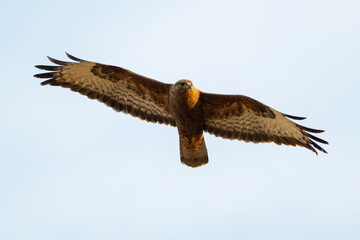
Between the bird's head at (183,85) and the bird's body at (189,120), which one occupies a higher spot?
the bird's head at (183,85)

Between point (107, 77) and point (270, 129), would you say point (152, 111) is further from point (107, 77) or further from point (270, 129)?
point (270, 129)

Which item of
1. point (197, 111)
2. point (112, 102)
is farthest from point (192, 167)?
point (112, 102)

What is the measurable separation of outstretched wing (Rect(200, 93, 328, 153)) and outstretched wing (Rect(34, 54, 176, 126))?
87 cm

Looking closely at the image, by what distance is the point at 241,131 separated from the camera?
10.9 m

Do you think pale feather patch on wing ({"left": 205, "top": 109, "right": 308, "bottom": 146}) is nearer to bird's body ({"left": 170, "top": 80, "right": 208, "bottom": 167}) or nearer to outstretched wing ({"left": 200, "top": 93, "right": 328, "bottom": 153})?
outstretched wing ({"left": 200, "top": 93, "right": 328, "bottom": 153})

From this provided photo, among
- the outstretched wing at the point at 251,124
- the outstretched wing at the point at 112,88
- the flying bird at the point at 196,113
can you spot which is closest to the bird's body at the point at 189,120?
the flying bird at the point at 196,113

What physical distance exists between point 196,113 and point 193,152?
840 mm

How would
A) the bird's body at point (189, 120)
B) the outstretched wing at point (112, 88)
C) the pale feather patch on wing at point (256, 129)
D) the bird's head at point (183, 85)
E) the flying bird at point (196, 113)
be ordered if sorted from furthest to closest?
the outstretched wing at point (112, 88) → the pale feather patch on wing at point (256, 129) → the flying bird at point (196, 113) → the bird's body at point (189, 120) → the bird's head at point (183, 85)

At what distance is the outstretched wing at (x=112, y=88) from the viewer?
427 inches

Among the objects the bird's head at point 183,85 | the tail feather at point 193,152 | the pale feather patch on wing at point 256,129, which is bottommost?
the tail feather at point 193,152

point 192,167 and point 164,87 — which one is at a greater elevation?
point 164,87

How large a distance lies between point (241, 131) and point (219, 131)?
1.42 feet

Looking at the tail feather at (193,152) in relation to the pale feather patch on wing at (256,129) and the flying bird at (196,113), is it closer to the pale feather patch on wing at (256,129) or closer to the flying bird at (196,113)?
the flying bird at (196,113)

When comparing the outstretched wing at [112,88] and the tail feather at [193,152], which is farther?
the outstretched wing at [112,88]
